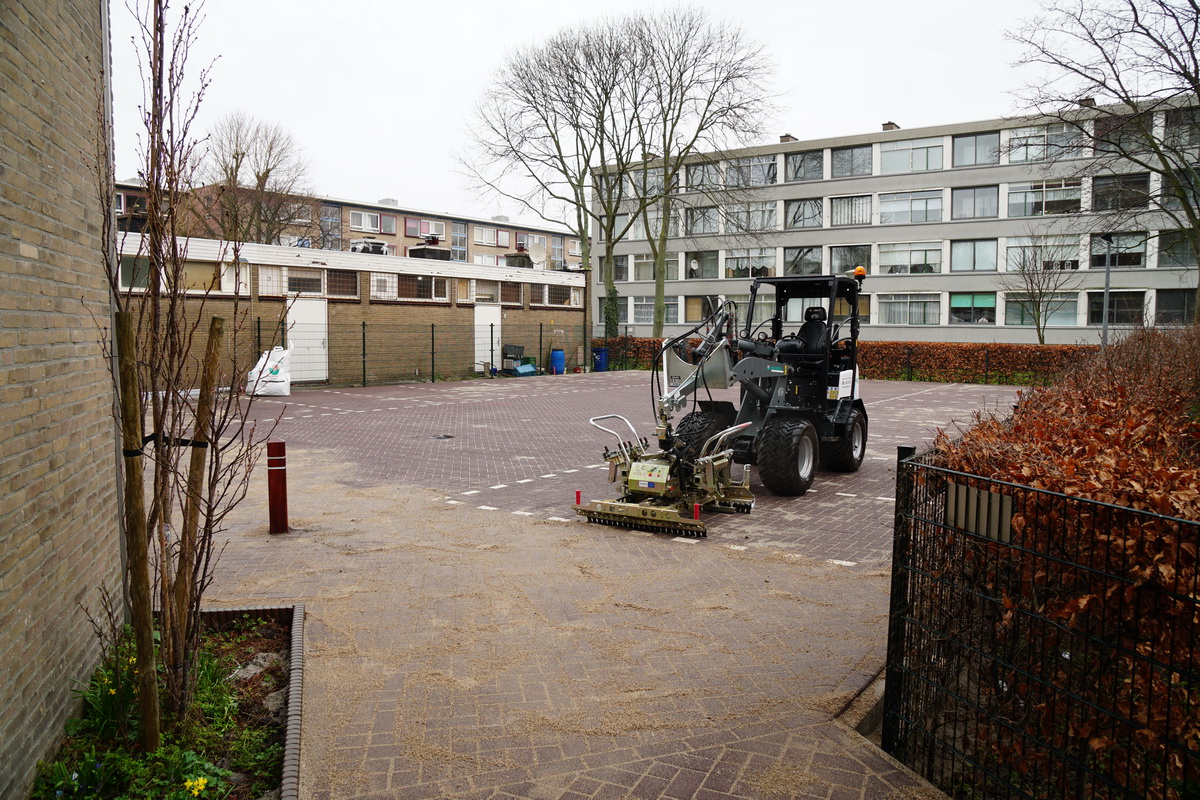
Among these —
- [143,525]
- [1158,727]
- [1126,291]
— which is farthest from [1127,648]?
[1126,291]

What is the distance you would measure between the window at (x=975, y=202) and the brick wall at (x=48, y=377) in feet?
156

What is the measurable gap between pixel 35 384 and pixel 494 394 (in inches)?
803

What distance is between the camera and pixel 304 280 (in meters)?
26.5

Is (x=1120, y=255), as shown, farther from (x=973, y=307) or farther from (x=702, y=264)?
(x=702, y=264)

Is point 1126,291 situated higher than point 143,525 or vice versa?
point 1126,291

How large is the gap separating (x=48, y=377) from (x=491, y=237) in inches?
2991

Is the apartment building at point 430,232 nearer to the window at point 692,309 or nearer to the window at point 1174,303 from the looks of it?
the window at point 692,309

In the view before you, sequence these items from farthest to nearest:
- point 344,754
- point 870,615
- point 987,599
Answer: point 870,615, point 344,754, point 987,599

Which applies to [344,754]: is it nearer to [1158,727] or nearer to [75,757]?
[75,757]

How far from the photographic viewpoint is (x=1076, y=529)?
114 inches

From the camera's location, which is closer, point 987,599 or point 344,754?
point 987,599

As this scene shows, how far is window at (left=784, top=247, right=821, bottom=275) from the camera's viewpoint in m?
50.1

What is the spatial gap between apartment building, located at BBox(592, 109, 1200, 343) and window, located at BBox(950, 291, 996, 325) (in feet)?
0.18

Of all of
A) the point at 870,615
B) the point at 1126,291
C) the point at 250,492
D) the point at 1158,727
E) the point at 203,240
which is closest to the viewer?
the point at 1158,727
